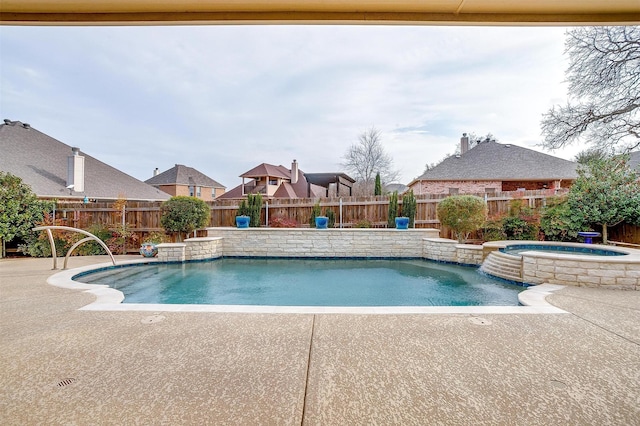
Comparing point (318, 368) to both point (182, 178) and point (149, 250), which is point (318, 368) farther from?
point (182, 178)

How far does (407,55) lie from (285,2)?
27.1 feet

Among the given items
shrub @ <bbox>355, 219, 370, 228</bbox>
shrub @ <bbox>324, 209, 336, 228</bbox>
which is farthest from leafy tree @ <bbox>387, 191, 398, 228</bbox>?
shrub @ <bbox>324, 209, 336, 228</bbox>

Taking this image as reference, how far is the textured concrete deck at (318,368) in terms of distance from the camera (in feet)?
5.57

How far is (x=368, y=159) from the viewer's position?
24.8 m

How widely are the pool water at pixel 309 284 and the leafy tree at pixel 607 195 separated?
4021 millimetres

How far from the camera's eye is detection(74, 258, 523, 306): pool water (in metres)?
5.04

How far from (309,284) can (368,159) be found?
19.9m

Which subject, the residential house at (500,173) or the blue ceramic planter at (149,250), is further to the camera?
the residential house at (500,173)

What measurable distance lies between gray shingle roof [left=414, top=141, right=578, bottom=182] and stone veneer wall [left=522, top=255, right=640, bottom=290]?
13597 millimetres

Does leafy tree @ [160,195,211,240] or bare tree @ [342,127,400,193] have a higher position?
bare tree @ [342,127,400,193]

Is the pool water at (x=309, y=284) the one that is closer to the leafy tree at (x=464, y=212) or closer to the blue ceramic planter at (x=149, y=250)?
the blue ceramic planter at (x=149, y=250)

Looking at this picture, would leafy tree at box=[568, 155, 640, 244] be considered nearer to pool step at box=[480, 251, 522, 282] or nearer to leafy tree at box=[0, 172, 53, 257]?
pool step at box=[480, 251, 522, 282]

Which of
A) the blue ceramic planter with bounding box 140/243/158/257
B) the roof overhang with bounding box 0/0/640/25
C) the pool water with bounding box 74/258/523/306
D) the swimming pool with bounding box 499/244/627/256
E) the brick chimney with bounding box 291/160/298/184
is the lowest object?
the pool water with bounding box 74/258/523/306

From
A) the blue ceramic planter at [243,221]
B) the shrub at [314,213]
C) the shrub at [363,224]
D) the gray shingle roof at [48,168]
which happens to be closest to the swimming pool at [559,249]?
the shrub at [363,224]
